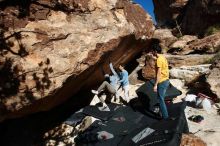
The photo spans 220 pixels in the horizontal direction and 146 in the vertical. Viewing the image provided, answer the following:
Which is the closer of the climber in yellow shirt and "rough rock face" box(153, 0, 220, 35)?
the climber in yellow shirt

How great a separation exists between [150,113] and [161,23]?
26.4 m

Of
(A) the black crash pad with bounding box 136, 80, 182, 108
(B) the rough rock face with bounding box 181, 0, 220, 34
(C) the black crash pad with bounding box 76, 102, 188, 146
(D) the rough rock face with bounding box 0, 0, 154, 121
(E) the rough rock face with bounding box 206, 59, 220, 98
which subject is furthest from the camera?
(B) the rough rock face with bounding box 181, 0, 220, 34

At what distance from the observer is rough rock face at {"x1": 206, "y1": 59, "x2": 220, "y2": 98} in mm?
12055

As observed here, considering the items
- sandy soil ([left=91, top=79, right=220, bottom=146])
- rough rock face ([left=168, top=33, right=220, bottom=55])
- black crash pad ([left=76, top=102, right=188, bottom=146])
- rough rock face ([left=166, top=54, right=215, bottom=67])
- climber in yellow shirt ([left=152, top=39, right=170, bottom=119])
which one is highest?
climber in yellow shirt ([left=152, top=39, right=170, bottom=119])

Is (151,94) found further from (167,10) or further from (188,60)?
(167,10)

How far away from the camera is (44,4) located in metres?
9.37

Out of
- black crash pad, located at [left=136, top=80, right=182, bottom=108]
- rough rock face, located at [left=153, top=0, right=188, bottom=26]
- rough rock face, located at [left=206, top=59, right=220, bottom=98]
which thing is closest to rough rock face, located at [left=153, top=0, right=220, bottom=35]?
rough rock face, located at [left=153, top=0, right=188, bottom=26]

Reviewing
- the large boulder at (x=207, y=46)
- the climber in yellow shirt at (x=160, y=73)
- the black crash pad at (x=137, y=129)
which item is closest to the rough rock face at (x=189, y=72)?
the large boulder at (x=207, y=46)

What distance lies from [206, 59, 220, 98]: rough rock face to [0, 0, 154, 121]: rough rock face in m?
3.63

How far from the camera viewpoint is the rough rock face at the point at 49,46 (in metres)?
8.52

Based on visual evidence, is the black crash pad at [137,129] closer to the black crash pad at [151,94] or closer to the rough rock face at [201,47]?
the black crash pad at [151,94]

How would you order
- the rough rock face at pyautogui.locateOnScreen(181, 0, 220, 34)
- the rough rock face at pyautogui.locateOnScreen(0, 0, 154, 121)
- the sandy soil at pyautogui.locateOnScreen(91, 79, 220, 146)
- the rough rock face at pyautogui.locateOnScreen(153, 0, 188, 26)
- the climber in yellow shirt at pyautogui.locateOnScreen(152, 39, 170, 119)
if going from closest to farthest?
the rough rock face at pyautogui.locateOnScreen(0, 0, 154, 121), the climber in yellow shirt at pyautogui.locateOnScreen(152, 39, 170, 119), the sandy soil at pyautogui.locateOnScreen(91, 79, 220, 146), the rough rock face at pyautogui.locateOnScreen(181, 0, 220, 34), the rough rock face at pyautogui.locateOnScreen(153, 0, 188, 26)

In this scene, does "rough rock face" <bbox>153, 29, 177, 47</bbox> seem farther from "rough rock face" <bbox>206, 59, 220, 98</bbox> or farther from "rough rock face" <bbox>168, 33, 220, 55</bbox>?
"rough rock face" <bbox>206, 59, 220, 98</bbox>

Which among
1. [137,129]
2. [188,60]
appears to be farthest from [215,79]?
[137,129]
